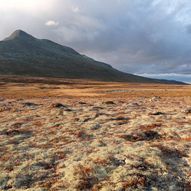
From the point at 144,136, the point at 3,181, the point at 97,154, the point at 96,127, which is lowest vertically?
the point at 3,181

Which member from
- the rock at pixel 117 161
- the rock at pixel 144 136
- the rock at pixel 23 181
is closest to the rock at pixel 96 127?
the rock at pixel 144 136

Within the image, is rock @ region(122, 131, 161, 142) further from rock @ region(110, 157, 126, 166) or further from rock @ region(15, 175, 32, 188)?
rock @ region(15, 175, 32, 188)

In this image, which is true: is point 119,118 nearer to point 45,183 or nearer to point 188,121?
point 188,121

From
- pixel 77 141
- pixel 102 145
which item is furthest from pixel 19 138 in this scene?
pixel 102 145

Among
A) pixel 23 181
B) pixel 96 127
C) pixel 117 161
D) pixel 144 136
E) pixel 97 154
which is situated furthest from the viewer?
pixel 96 127

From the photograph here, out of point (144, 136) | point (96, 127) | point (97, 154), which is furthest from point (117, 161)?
point (96, 127)

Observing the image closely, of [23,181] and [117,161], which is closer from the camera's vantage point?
[23,181]

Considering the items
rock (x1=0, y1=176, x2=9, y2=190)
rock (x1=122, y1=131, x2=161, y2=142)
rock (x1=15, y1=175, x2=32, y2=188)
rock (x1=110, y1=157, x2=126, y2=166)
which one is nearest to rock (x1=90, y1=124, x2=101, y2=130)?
rock (x1=122, y1=131, x2=161, y2=142)

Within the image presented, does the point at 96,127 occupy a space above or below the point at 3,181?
above

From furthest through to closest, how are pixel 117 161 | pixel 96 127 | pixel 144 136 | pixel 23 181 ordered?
pixel 96 127 < pixel 144 136 < pixel 117 161 < pixel 23 181

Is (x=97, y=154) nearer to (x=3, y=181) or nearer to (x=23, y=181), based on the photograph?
(x=23, y=181)

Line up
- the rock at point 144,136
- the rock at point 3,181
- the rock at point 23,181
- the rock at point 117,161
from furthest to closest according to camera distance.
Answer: the rock at point 144,136
the rock at point 117,161
the rock at point 23,181
the rock at point 3,181

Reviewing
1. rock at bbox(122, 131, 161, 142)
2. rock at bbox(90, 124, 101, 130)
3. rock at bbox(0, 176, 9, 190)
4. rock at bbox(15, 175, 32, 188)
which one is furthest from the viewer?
rock at bbox(90, 124, 101, 130)

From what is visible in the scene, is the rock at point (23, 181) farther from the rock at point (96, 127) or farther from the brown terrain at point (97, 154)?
the rock at point (96, 127)
